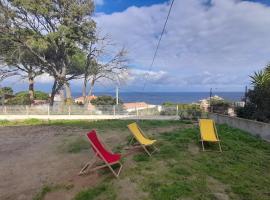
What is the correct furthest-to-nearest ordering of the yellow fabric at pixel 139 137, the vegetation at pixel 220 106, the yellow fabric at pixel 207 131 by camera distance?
the vegetation at pixel 220 106 < the yellow fabric at pixel 207 131 < the yellow fabric at pixel 139 137

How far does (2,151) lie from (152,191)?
579 cm

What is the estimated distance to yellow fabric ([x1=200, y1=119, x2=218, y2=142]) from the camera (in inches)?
347

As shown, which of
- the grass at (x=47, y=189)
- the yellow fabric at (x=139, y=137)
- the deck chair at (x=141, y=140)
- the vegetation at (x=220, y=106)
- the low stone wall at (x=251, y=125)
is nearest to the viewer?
the grass at (x=47, y=189)

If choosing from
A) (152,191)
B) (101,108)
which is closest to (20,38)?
(101,108)

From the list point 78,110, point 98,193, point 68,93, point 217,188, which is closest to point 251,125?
point 217,188

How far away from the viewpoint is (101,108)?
25.8 metres

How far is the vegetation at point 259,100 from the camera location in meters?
13.4

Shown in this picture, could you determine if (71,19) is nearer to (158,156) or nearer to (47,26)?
(47,26)

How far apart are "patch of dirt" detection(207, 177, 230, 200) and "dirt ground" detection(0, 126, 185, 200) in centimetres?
221

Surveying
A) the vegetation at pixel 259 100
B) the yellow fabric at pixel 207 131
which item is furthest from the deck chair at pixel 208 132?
the vegetation at pixel 259 100

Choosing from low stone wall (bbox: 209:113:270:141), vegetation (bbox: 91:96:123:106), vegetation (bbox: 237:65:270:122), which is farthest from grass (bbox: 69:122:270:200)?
vegetation (bbox: 91:96:123:106)

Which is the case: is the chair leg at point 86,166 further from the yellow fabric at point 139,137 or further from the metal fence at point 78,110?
the metal fence at point 78,110

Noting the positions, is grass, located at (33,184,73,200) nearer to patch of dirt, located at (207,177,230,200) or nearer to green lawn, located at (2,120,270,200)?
green lawn, located at (2,120,270,200)

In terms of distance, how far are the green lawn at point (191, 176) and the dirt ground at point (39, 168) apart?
18.2 inches
